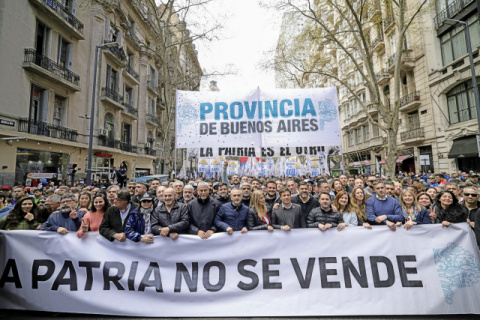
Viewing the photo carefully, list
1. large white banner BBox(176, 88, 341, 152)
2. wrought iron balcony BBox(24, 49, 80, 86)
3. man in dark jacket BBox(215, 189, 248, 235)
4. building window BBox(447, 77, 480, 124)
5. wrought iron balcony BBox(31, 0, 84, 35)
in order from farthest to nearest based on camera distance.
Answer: building window BBox(447, 77, 480, 124)
wrought iron balcony BBox(31, 0, 84, 35)
wrought iron balcony BBox(24, 49, 80, 86)
large white banner BBox(176, 88, 341, 152)
man in dark jacket BBox(215, 189, 248, 235)

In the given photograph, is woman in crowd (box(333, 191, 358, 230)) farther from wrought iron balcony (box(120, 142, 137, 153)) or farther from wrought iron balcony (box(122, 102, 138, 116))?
wrought iron balcony (box(122, 102, 138, 116))

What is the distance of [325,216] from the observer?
408 centimetres

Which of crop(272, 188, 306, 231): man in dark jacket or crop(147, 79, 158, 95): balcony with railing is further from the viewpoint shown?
crop(147, 79, 158, 95): balcony with railing

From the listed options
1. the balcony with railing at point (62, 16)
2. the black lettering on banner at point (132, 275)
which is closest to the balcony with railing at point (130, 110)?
the balcony with railing at point (62, 16)

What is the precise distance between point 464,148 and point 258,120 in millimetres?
17011

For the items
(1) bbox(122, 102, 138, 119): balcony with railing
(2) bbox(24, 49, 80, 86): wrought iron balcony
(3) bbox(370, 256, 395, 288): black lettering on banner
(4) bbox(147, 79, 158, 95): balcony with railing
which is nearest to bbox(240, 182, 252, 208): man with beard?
(3) bbox(370, 256, 395, 288): black lettering on banner

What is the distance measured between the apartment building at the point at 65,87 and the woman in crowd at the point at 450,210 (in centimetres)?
1514

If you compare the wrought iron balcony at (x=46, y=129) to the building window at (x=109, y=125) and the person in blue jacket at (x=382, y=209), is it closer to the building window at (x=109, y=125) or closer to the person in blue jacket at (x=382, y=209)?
the building window at (x=109, y=125)

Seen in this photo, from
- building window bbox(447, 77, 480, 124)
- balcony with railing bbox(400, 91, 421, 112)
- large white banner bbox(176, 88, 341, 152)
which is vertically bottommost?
large white banner bbox(176, 88, 341, 152)

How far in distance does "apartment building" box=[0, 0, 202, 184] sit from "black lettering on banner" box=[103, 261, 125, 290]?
11530 millimetres

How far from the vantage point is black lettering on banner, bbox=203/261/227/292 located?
11.9 ft

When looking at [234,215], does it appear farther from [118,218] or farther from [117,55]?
[117,55]

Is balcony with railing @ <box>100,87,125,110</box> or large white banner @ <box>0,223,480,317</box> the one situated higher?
balcony with railing @ <box>100,87,125,110</box>

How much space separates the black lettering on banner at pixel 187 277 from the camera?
363 centimetres
